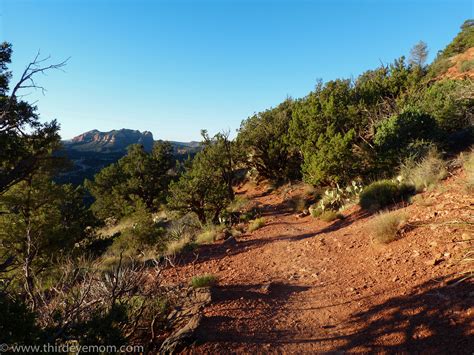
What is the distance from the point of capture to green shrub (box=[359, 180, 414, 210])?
8672mm

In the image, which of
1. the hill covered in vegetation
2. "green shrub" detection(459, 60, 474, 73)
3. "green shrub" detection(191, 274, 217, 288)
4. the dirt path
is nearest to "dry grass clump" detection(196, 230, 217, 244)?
the hill covered in vegetation

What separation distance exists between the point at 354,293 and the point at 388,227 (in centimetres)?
211

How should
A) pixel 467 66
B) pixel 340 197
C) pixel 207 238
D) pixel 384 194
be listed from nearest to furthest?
pixel 384 194 → pixel 207 238 → pixel 340 197 → pixel 467 66

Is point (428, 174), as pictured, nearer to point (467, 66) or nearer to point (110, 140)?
point (467, 66)

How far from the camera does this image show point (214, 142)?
1962cm

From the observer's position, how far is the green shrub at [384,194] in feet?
28.5

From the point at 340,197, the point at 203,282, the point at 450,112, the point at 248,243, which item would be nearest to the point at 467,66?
the point at 450,112

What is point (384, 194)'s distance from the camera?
8.98 m

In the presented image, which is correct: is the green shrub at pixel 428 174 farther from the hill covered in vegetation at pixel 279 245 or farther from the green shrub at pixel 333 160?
the green shrub at pixel 333 160

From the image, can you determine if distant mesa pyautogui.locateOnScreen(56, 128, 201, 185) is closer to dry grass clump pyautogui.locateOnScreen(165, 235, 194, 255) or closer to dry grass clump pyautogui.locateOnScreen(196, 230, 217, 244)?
dry grass clump pyautogui.locateOnScreen(196, 230, 217, 244)

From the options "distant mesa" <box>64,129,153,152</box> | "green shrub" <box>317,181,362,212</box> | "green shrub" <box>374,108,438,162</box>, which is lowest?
"green shrub" <box>317,181,362,212</box>

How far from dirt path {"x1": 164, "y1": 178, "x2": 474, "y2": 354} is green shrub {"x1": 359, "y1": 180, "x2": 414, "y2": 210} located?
1550 millimetres

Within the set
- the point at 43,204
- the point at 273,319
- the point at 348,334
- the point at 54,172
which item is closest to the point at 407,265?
the point at 348,334

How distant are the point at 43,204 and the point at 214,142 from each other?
11452 mm
